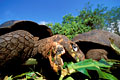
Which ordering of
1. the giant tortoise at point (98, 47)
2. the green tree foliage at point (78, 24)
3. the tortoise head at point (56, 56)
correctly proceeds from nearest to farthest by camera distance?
the tortoise head at point (56, 56)
the giant tortoise at point (98, 47)
the green tree foliage at point (78, 24)

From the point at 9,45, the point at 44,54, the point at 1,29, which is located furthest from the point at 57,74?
the point at 1,29

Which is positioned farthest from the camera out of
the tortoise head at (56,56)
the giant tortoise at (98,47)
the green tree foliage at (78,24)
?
the green tree foliage at (78,24)

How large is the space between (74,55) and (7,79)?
104 cm

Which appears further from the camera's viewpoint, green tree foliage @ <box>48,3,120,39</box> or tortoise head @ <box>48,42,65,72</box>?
green tree foliage @ <box>48,3,120,39</box>

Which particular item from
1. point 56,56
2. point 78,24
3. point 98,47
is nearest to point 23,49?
point 56,56

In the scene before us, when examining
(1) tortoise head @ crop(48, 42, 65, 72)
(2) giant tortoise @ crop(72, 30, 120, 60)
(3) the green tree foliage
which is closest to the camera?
(1) tortoise head @ crop(48, 42, 65, 72)

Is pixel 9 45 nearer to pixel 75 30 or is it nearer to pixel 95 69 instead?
pixel 95 69

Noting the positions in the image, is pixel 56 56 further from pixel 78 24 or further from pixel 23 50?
pixel 78 24

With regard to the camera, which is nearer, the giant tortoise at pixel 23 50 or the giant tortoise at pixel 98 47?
the giant tortoise at pixel 23 50

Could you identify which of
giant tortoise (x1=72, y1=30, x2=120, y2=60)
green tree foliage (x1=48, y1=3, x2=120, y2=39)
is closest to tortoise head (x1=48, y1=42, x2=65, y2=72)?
giant tortoise (x1=72, y1=30, x2=120, y2=60)

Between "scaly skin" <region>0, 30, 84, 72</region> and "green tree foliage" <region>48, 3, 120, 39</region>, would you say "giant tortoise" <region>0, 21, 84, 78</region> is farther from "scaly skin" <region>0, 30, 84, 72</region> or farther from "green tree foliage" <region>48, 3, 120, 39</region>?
"green tree foliage" <region>48, 3, 120, 39</region>

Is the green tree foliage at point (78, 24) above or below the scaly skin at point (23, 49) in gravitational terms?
above

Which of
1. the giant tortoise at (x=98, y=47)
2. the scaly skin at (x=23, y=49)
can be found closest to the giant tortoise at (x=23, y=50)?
the scaly skin at (x=23, y=49)

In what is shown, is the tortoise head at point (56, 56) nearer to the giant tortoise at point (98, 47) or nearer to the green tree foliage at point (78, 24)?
the giant tortoise at point (98, 47)
